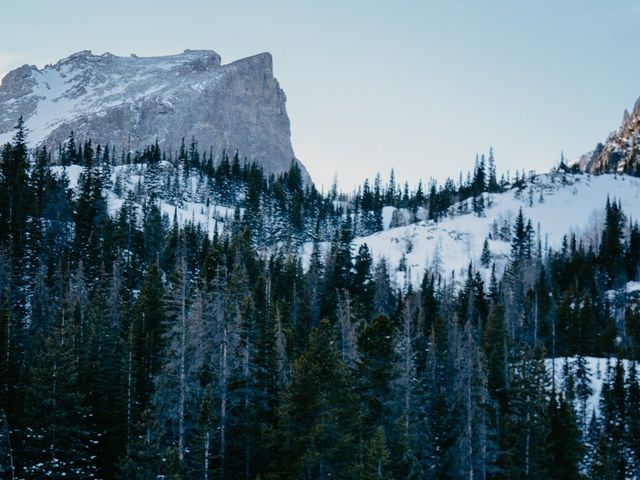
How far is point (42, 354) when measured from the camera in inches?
1444

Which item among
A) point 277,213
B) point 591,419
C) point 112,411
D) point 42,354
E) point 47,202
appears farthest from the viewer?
point 277,213

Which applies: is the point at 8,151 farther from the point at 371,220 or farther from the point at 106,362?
the point at 371,220

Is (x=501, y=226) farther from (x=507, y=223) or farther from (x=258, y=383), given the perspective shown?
(x=258, y=383)

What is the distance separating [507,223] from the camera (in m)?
168

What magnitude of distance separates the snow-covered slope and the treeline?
65.6 metres

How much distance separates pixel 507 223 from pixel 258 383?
136746mm

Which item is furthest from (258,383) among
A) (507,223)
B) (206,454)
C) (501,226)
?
(501,226)

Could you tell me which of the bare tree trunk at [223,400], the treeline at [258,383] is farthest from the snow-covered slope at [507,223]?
the bare tree trunk at [223,400]

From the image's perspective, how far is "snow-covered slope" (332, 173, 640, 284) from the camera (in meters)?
153

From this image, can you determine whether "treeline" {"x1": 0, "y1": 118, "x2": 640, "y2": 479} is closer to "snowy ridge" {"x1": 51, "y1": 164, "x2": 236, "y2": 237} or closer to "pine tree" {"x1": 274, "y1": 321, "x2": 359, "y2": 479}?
"pine tree" {"x1": 274, "y1": 321, "x2": 359, "y2": 479}

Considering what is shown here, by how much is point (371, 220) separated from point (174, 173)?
5826 centimetres

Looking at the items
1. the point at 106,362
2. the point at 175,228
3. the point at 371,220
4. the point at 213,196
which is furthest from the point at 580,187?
the point at 106,362

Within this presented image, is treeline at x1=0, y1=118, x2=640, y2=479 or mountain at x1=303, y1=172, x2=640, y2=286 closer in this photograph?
treeline at x1=0, y1=118, x2=640, y2=479

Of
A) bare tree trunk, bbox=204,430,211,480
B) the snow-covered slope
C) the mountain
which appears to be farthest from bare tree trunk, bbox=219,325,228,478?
the snow-covered slope
